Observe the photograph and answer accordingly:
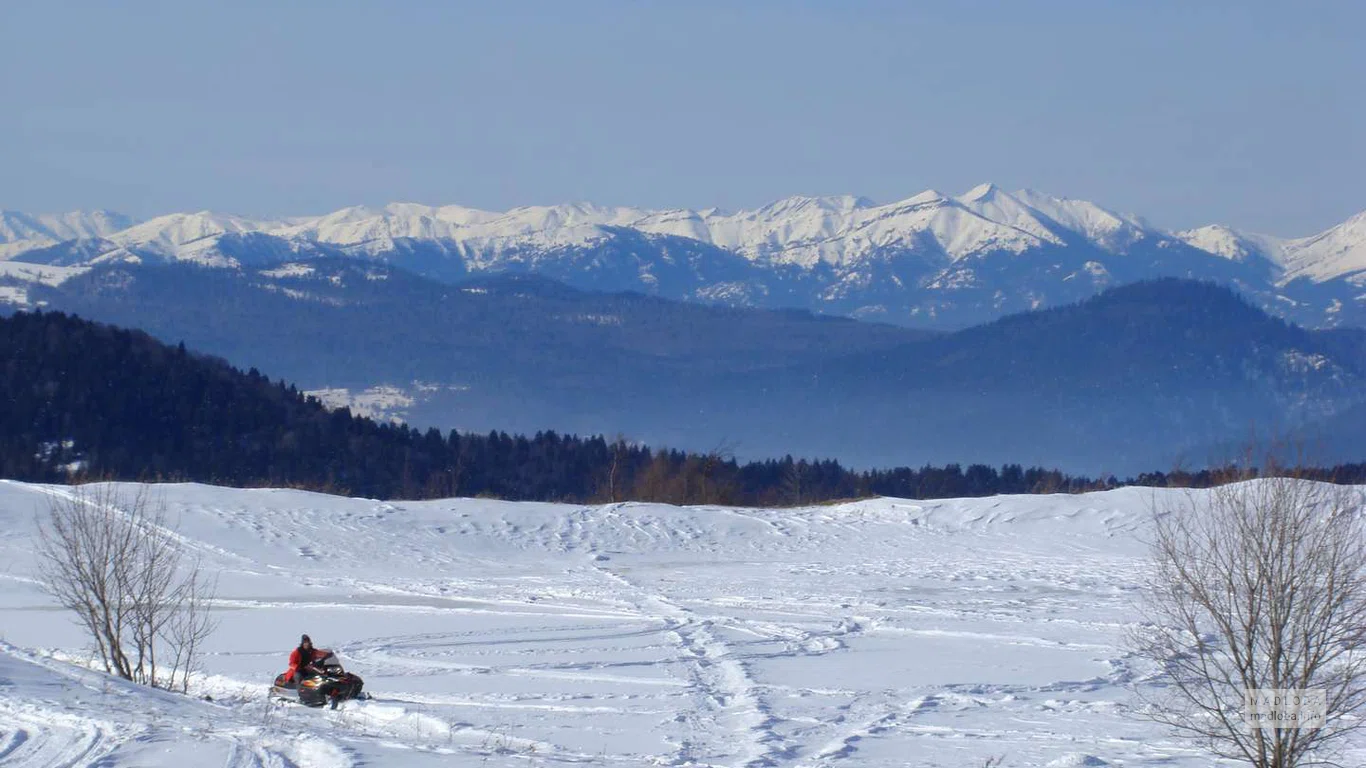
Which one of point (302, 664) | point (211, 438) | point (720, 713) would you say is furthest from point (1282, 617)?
point (211, 438)

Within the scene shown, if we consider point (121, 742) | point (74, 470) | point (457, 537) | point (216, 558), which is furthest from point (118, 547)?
point (74, 470)

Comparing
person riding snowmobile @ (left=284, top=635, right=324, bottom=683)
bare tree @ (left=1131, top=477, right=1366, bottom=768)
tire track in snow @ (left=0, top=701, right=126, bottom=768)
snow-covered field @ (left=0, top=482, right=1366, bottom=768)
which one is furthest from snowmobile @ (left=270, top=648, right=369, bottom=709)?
bare tree @ (left=1131, top=477, right=1366, bottom=768)

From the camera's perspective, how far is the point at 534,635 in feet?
97.2

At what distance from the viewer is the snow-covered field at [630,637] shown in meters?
17.8

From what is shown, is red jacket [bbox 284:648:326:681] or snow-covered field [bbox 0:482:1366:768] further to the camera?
red jacket [bbox 284:648:326:681]

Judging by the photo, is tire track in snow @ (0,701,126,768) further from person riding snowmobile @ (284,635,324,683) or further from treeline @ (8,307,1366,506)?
treeline @ (8,307,1366,506)

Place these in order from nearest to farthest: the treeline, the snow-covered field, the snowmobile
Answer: the snow-covered field, the snowmobile, the treeline

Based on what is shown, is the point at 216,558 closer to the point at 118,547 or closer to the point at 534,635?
the point at 534,635

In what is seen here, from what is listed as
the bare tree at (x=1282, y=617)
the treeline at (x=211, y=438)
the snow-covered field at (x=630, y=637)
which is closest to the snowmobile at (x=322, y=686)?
the snow-covered field at (x=630, y=637)

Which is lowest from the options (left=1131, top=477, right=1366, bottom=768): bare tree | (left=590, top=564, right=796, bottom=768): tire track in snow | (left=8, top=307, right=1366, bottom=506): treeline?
(left=590, top=564, right=796, bottom=768): tire track in snow

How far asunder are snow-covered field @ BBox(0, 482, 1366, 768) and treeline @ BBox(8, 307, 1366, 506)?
3714 cm

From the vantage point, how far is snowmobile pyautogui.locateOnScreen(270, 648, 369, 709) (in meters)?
20.7

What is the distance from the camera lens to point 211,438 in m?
101

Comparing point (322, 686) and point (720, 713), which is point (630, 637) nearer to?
point (720, 713)
